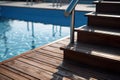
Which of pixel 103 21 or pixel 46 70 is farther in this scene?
pixel 103 21

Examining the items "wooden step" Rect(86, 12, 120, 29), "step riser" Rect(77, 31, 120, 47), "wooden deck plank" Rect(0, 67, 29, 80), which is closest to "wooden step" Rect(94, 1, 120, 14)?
"wooden step" Rect(86, 12, 120, 29)

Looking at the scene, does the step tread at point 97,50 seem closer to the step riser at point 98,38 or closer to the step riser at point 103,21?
A: the step riser at point 98,38

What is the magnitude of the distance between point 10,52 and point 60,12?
4.23m

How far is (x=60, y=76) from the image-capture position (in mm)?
2012

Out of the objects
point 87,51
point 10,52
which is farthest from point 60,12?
point 87,51

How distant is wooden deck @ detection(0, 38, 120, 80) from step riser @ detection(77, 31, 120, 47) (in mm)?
417

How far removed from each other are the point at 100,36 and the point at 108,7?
30.4 inches

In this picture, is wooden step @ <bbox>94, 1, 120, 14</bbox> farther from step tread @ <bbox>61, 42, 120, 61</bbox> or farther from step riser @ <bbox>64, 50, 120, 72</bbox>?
step riser @ <bbox>64, 50, 120, 72</bbox>

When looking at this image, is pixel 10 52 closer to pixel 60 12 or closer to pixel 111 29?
pixel 111 29

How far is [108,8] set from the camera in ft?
9.25

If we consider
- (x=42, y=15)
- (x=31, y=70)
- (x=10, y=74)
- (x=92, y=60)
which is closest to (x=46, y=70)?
(x=31, y=70)

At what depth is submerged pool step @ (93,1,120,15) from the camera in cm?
273

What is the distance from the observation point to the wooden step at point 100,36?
2.20 metres

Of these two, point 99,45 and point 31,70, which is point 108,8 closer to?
point 99,45
